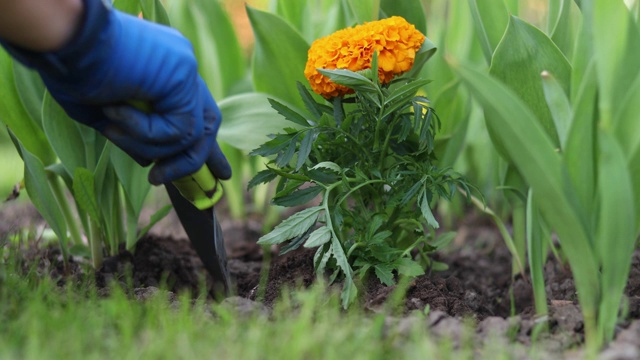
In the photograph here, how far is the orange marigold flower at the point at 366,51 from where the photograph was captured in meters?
1.76

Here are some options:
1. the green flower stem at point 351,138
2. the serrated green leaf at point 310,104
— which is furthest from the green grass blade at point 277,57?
the green flower stem at point 351,138

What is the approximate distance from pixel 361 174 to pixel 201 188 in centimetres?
36

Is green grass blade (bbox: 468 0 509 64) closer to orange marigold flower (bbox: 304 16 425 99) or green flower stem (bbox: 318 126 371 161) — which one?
orange marigold flower (bbox: 304 16 425 99)

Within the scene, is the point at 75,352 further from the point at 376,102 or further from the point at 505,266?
the point at 505,266

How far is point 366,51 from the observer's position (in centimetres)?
176

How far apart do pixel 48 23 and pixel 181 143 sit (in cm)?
34

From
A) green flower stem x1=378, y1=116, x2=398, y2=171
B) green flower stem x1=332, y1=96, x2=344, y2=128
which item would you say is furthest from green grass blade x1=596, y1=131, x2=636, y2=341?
green flower stem x1=332, y1=96, x2=344, y2=128

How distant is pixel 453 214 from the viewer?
3.07 meters

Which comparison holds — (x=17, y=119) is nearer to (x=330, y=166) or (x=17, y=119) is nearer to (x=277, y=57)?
(x=277, y=57)

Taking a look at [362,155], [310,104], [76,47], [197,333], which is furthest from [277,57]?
[197,333]

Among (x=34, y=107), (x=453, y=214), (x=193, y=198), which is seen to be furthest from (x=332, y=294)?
A: (x=453, y=214)

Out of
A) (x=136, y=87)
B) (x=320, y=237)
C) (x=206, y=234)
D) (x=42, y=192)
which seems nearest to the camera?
(x=136, y=87)

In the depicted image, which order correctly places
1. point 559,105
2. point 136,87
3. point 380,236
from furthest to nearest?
point 380,236, point 559,105, point 136,87

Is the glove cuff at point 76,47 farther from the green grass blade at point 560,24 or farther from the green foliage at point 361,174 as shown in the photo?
the green grass blade at point 560,24
